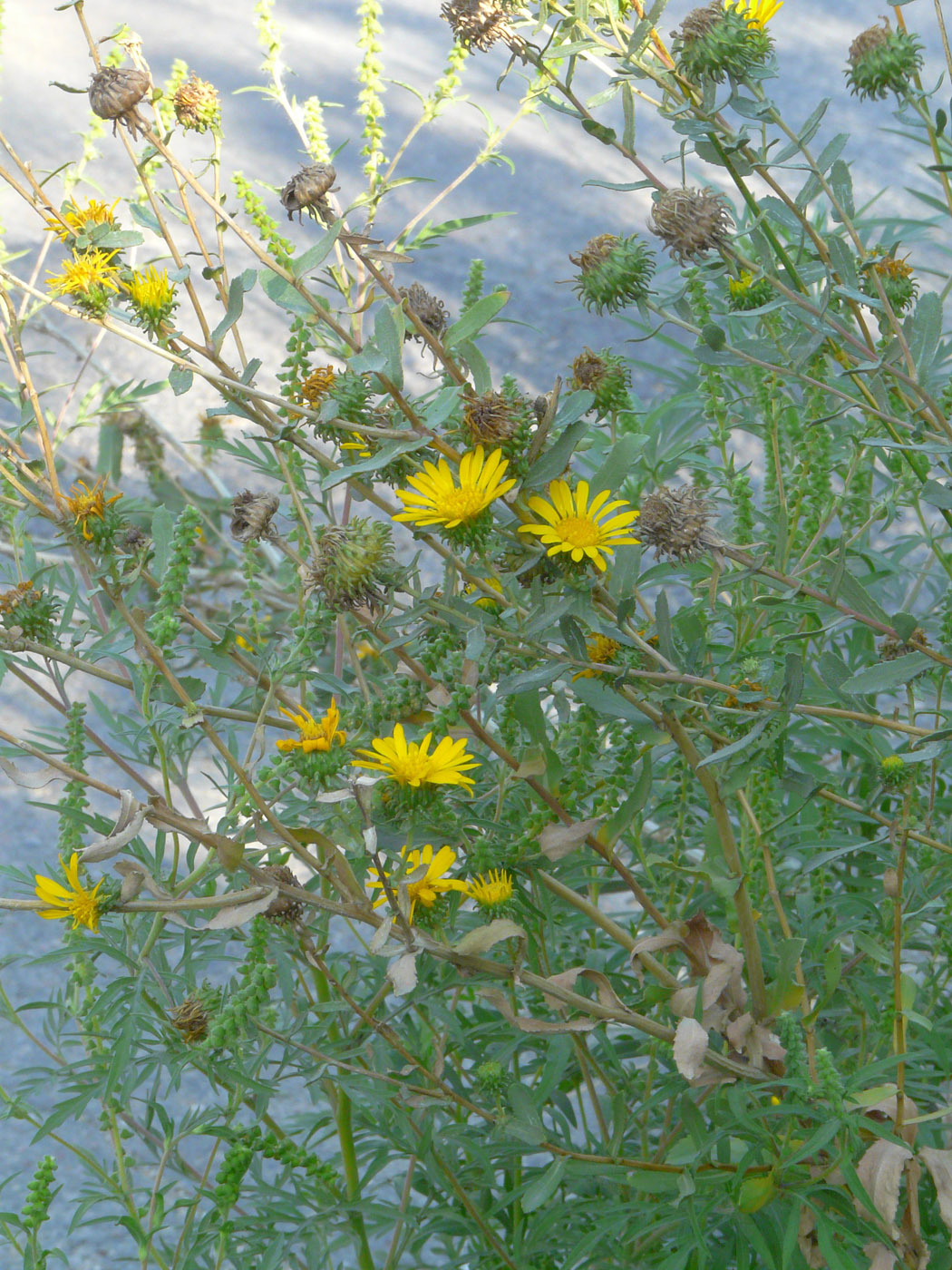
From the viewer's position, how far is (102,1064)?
64 cm

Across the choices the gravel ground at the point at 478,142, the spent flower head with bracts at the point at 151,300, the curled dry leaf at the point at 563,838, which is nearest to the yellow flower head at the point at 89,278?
the spent flower head with bracts at the point at 151,300

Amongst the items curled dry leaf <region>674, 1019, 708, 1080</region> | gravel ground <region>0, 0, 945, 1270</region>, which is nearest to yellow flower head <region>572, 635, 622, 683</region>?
curled dry leaf <region>674, 1019, 708, 1080</region>

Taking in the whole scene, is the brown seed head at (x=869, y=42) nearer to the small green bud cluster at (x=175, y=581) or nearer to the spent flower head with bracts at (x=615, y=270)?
the spent flower head with bracts at (x=615, y=270)

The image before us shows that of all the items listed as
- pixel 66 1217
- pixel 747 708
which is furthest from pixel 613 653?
pixel 66 1217

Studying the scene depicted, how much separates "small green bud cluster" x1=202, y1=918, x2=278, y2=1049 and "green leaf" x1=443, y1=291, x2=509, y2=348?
272 millimetres

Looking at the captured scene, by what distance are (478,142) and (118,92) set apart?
1820 mm

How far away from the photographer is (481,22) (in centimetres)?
58

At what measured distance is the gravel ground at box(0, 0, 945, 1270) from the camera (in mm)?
2010

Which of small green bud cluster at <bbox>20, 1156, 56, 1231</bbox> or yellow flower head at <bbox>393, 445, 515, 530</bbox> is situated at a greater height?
yellow flower head at <bbox>393, 445, 515, 530</bbox>

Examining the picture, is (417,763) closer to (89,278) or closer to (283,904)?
(283,904)

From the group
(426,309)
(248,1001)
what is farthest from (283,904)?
(426,309)

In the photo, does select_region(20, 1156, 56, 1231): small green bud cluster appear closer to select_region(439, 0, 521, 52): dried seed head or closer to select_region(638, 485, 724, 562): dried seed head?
select_region(638, 485, 724, 562): dried seed head

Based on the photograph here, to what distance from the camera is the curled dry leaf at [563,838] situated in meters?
0.55

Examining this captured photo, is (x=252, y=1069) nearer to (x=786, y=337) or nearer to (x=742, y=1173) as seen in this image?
(x=742, y=1173)
